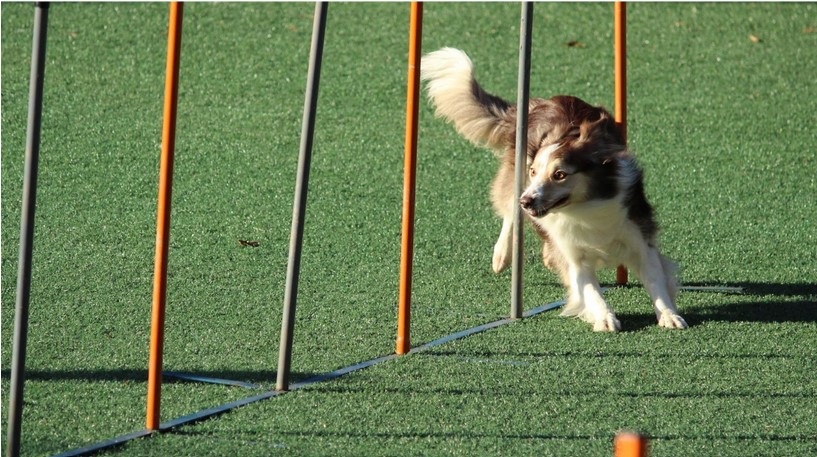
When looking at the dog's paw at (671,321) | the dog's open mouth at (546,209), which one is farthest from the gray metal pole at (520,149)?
the dog's paw at (671,321)

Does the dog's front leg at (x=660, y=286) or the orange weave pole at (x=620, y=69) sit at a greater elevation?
the orange weave pole at (x=620, y=69)

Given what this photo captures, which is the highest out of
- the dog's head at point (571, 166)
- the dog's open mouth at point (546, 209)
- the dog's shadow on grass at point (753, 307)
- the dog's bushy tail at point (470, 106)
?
the dog's bushy tail at point (470, 106)

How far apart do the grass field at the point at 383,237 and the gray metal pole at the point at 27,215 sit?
0.28 m

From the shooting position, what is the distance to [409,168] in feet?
14.7

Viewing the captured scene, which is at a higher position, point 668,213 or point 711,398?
point 668,213

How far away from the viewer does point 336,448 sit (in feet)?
11.8

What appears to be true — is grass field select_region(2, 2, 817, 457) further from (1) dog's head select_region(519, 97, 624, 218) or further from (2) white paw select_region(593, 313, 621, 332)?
(1) dog's head select_region(519, 97, 624, 218)

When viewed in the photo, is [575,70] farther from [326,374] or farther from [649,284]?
[326,374]

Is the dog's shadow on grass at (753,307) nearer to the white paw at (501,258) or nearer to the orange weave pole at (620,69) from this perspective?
the orange weave pole at (620,69)

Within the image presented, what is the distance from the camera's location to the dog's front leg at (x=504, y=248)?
18.5ft

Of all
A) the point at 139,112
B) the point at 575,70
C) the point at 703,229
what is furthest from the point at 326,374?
the point at 575,70

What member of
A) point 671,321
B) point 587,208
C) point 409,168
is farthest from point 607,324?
point 409,168

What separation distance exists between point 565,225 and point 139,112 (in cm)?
388

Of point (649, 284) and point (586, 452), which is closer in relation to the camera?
point (586, 452)
